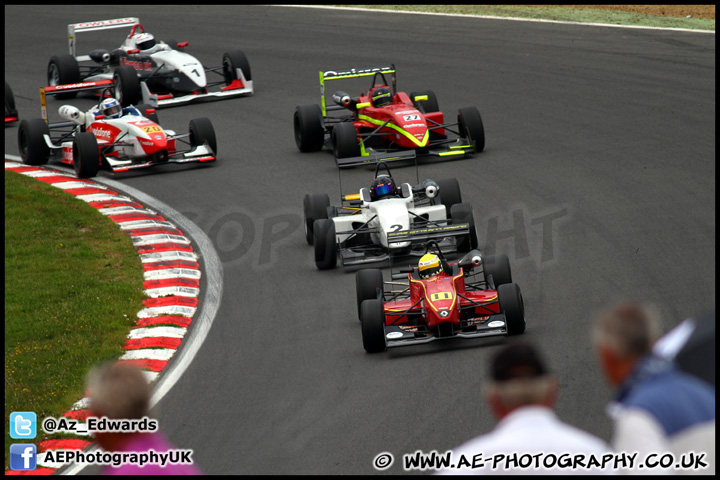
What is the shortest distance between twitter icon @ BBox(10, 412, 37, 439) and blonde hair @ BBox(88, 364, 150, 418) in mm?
5524

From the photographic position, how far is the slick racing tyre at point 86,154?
18.6 m

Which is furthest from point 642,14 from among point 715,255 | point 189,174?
point 715,255

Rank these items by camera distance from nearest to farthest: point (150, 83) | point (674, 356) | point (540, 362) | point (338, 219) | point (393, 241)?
point (540, 362) < point (674, 356) < point (393, 241) < point (338, 219) < point (150, 83)

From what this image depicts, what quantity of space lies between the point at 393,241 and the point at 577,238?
328 cm

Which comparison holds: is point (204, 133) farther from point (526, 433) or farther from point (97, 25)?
point (526, 433)

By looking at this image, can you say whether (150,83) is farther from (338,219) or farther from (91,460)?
(91,460)

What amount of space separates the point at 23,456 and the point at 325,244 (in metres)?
5.82

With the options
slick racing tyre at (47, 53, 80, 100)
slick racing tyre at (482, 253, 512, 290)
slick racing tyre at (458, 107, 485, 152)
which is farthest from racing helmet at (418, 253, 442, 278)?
slick racing tyre at (47, 53, 80, 100)

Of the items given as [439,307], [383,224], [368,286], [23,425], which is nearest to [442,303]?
[439,307]

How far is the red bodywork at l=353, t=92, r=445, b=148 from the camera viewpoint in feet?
60.6

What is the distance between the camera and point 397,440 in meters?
8.66

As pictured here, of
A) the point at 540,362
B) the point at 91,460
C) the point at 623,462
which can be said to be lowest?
the point at 91,460

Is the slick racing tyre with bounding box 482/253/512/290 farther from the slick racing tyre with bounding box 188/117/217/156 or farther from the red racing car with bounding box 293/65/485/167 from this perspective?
the slick racing tyre with bounding box 188/117/217/156

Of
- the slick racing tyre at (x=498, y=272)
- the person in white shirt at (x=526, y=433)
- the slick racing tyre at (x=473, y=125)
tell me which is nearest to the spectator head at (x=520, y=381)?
the person in white shirt at (x=526, y=433)
